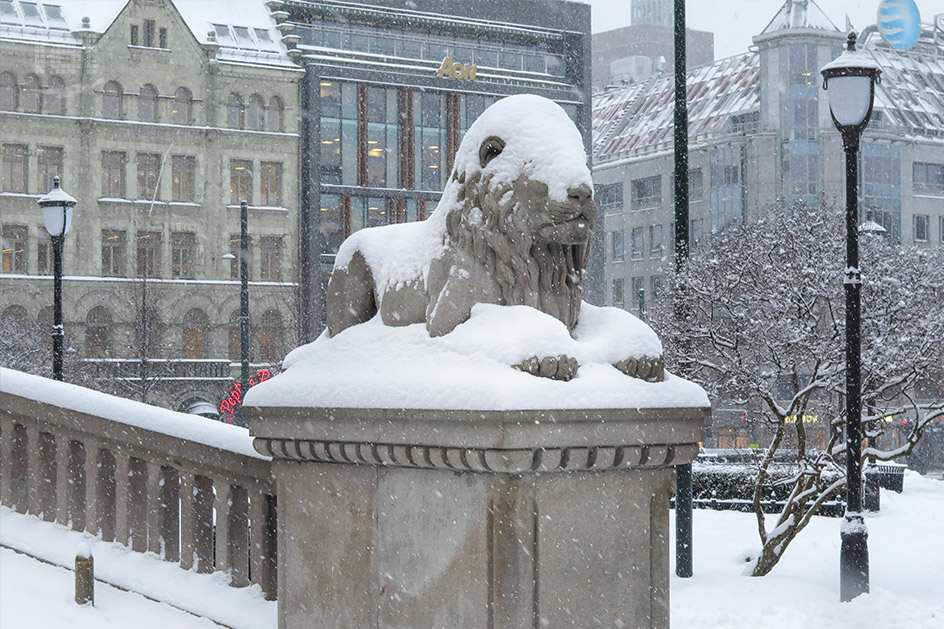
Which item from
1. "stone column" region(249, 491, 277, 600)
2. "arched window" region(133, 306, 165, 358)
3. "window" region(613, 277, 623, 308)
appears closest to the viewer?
"stone column" region(249, 491, 277, 600)

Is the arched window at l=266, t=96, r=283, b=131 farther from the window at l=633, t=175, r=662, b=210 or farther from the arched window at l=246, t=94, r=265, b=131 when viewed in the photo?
the window at l=633, t=175, r=662, b=210

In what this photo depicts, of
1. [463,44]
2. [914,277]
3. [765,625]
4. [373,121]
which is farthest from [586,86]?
[765,625]

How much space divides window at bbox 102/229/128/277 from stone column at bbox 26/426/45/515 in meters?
49.4

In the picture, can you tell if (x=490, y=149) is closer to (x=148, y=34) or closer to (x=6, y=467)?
(x=6, y=467)

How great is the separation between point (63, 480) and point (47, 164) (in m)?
50.3

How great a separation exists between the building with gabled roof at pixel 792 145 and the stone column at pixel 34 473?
221 ft

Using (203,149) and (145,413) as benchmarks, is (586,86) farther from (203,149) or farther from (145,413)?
(145,413)

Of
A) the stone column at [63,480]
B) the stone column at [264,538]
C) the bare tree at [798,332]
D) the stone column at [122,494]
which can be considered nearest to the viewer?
the stone column at [264,538]

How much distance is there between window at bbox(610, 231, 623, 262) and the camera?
86500mm

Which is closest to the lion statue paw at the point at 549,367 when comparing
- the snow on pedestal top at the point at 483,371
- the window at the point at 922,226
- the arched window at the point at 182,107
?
the snow on pedestal top at the point at 483,371

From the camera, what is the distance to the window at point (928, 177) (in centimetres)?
7800

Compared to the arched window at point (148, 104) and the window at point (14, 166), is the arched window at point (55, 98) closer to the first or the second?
the window at point (14, 166)

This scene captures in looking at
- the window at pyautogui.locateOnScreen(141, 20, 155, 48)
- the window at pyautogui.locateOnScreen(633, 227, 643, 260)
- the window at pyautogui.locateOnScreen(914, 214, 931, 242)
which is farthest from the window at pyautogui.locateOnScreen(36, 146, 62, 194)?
the window at pyautogui.locateOnScreen(914, 214, 931, 242)

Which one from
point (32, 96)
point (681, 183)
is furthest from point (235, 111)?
point (681, 183)
